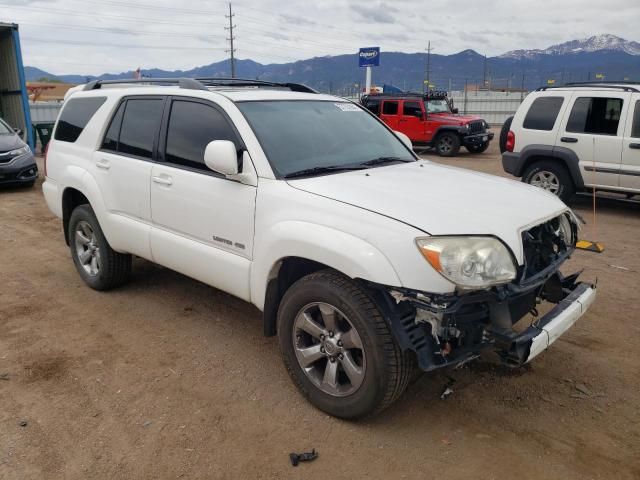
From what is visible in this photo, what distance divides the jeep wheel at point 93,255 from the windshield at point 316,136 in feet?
6.64

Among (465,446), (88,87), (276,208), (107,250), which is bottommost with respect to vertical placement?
(465,446)

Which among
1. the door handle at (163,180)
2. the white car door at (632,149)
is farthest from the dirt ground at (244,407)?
the white car door at (632,149)

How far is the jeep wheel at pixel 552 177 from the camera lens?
8.70 metres

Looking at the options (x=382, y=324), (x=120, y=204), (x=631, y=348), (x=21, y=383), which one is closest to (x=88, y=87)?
(x=120, y=204)

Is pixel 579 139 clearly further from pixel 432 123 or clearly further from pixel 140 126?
pixel 432 123

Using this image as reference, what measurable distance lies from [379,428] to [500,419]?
70 cm

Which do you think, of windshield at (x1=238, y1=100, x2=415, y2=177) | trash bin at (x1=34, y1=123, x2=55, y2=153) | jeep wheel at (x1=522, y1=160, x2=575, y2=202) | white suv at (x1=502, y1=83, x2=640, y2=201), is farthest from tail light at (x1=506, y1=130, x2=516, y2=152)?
trash bin at (x1=34, y1=123, x2=55, y2=153)

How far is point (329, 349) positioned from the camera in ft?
Answer: 9.82

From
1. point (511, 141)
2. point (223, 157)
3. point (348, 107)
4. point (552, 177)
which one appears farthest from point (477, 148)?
point (223, 157)

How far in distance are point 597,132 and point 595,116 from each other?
0.81 ft

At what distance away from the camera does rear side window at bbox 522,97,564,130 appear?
342 inches

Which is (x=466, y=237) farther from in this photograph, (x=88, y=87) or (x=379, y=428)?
(x=88, y=87)

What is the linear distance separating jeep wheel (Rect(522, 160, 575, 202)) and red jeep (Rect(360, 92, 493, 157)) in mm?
7992

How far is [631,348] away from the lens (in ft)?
12.8
